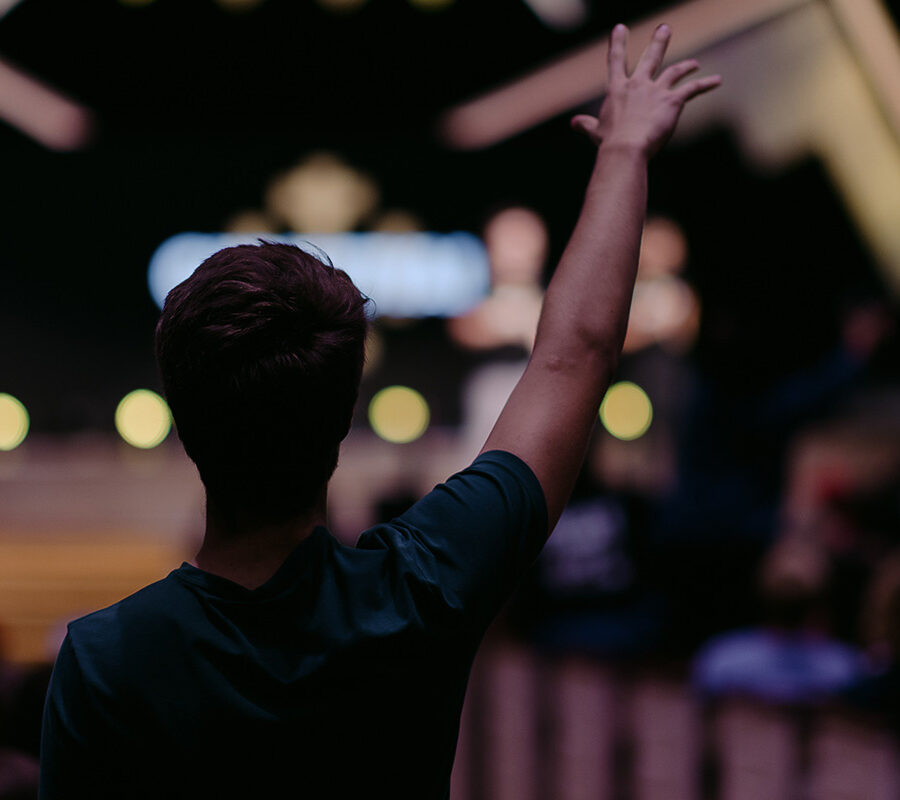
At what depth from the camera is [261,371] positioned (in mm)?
782

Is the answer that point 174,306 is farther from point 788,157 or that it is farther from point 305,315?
point 788,157

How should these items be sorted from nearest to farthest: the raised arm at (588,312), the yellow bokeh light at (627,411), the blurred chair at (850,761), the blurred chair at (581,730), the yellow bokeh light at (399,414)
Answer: the raised arm at (588,312) → the blurred chair at (850,761) → the blurred chair at (581,730) → the yellow bokeh light at (399,414) → the yellow bokeh light at (627,411)

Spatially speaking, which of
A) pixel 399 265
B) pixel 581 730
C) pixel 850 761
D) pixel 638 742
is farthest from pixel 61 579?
pixel 850 761

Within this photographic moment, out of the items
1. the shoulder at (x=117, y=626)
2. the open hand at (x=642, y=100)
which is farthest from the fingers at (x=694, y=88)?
the shoulder at (x=117, y=626)

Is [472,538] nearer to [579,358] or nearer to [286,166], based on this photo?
[579,358]

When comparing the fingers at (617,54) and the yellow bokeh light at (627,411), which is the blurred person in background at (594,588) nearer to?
the fingers at (617,54)

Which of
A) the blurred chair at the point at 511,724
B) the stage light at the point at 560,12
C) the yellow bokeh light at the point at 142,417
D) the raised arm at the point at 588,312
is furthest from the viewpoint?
the yellow bokeh light at the point at 142,417

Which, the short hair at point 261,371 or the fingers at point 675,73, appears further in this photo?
the fingers at point 675,73

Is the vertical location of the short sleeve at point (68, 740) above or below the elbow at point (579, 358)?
below

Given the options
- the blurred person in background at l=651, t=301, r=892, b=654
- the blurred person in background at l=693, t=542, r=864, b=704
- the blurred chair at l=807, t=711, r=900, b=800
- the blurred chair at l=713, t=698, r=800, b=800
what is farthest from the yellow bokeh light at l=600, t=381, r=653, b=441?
the blurred chair at l=807, t=711, r=900, b=800

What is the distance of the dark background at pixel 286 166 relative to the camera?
390 cm

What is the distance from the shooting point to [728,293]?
5.68m

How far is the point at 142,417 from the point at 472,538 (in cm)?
574

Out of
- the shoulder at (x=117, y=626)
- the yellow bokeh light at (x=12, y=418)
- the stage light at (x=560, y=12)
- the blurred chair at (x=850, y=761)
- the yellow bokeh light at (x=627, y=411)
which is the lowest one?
the blurred chair at (x=850, y=761)
